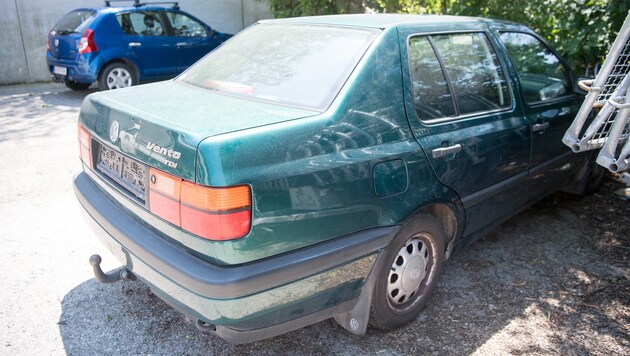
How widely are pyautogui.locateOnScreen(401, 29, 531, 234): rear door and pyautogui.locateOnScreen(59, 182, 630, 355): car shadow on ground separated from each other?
0.44 m

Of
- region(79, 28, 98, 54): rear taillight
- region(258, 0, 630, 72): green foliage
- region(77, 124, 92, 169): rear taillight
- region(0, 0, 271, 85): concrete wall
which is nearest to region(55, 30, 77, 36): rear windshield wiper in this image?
region(79, 28, 98, 54): rear taillight

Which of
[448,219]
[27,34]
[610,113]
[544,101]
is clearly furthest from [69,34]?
[610,113]

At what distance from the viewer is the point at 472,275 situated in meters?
3.59

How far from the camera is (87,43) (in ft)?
27.9

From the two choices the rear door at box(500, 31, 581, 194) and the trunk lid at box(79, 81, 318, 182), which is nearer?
the trunk lid at box(79, 81, 318, 182)

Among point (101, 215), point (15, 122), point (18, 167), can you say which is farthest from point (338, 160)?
point (15, 122)

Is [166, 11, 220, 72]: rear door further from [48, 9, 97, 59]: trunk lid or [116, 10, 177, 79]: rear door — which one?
[48, 9, 97, 59]: trunk lid

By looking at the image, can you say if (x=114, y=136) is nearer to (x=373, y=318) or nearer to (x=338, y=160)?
(x=338, y=160)

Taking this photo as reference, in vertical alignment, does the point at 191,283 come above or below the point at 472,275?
above

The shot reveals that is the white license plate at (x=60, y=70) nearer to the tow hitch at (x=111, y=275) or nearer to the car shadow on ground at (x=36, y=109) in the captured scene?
the car shadow on ground at (x=36, y=109)

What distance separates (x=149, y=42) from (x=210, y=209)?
7928 mm

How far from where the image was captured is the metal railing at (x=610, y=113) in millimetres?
2893

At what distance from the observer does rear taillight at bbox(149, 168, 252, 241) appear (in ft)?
6.92

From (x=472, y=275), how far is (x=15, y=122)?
661 centimetres
